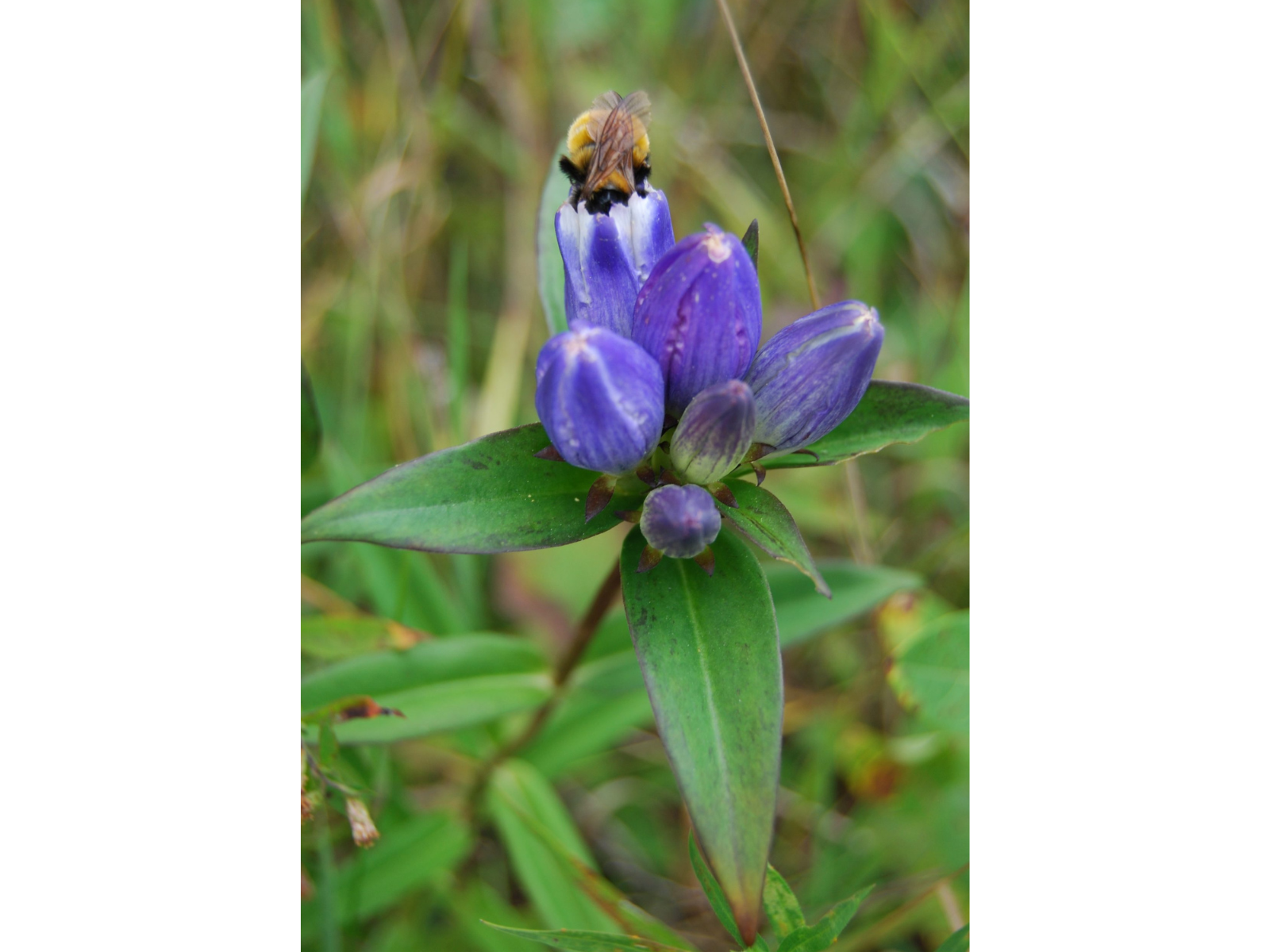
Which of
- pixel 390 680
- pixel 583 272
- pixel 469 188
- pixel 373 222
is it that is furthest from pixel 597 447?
pixel 469 188

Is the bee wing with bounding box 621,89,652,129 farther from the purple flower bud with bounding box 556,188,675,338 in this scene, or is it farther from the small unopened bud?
the small unopened bud

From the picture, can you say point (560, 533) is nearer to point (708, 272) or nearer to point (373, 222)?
point (708, 272)

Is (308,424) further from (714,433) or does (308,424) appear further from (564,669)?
(714,433)

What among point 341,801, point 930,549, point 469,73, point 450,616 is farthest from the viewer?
point 469,73

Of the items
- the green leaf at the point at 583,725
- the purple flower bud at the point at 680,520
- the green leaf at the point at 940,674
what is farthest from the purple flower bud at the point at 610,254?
the green leaf at the point at 940,674

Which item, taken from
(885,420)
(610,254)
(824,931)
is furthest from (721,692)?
(610,254)

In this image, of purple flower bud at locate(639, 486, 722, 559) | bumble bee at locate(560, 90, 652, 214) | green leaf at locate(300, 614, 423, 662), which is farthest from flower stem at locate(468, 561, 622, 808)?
bumble bee at locate(560, 90, 652, 214)

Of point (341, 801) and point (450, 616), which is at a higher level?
point (450, 616)
